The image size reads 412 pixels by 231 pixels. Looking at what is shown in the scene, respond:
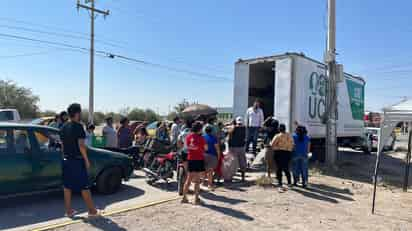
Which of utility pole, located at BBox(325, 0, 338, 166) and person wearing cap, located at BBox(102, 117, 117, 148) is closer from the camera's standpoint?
person wearing cap, located at BBox(102, 117, 117, 148)

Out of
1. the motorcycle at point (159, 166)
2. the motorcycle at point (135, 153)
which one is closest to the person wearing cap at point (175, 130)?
the motorcycle at point (135, 153)

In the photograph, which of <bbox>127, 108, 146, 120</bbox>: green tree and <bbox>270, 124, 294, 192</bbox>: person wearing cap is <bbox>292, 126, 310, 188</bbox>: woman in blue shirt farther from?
<bbox>127, 108, 146, 120</bbox>: green tree

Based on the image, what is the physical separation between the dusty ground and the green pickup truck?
1.58 metres

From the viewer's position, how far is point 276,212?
5605mm

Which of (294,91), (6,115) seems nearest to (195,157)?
(294,91)

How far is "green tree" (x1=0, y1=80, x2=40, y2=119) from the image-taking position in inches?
1674

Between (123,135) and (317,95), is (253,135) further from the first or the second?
(123,135)

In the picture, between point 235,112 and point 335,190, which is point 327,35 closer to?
point 235,112

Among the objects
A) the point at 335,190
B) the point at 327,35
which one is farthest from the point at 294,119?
the point at 327,35

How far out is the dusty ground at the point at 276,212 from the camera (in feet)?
15.8

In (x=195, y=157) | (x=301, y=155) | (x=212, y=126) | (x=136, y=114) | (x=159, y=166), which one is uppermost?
(x=136, y=114)

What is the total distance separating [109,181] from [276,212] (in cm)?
344

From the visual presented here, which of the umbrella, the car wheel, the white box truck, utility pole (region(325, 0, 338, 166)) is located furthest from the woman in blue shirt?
the umbrella

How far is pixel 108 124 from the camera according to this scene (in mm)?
9289
